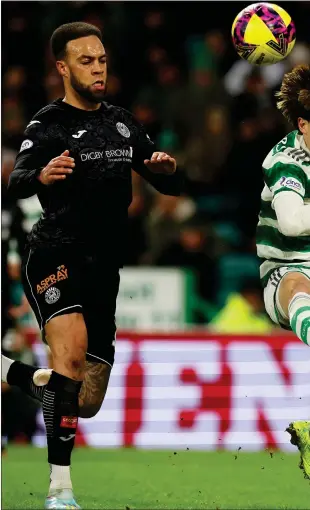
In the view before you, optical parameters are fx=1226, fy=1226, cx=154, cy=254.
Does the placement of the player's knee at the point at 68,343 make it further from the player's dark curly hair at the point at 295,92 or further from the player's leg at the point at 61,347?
the player's dark curly hair at the point at 295,92

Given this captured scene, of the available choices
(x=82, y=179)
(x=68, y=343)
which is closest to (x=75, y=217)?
(x=82, y=179)

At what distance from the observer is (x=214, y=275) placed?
13.5 m

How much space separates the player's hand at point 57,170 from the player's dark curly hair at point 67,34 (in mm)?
822

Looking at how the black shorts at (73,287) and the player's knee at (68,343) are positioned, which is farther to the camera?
the black shorts at (73,287)

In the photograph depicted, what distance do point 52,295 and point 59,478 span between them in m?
0.96

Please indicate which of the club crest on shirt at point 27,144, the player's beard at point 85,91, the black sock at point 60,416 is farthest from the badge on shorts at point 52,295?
the player's beard at point 85,91

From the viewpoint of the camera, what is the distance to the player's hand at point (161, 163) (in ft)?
22.1

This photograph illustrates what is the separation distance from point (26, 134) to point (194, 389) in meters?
4.97

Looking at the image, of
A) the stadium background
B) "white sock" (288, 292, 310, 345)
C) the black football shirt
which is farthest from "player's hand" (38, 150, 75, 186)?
the stadium background

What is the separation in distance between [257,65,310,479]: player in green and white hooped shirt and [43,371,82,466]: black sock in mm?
1235

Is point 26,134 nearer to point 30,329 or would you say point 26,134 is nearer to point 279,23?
point 279,23

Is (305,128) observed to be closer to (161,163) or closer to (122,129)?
(161,163)

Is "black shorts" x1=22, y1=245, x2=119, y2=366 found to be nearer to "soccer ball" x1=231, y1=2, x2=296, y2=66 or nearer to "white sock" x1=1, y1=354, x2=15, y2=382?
"white sock" x1=1, y1=354, x2=15, y2=382

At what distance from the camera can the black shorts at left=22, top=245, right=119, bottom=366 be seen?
654 centimetres
